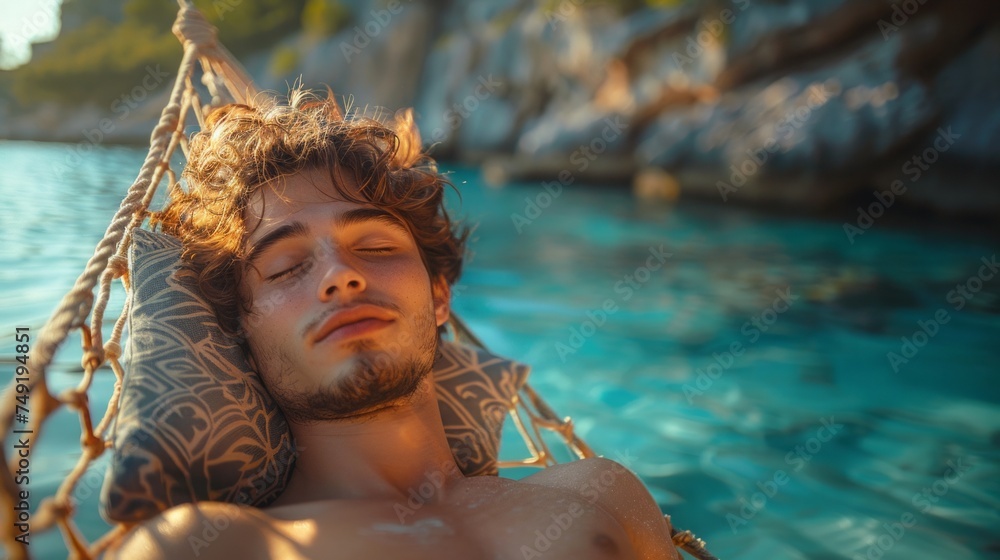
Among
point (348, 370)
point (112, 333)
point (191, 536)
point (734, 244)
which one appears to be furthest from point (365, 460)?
point (734, 244)

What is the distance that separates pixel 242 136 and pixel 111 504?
90 centimetres

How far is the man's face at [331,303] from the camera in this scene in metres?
1.39

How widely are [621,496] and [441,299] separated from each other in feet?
2.36

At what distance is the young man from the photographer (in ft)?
4.16

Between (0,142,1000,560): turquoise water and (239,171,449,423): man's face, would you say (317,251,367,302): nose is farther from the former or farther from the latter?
(0,142,1000,560): turquoise water

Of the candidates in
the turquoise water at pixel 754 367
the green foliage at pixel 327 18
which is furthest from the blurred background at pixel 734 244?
the green foliage at pixel 327 18

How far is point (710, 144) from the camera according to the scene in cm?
977

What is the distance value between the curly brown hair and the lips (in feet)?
0.74

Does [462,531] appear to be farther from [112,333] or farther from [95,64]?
[95,64]

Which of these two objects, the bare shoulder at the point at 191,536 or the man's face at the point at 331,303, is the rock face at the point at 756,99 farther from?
the bare shoulder at the point at 191,536

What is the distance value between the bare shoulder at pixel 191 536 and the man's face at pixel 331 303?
12.2 inches

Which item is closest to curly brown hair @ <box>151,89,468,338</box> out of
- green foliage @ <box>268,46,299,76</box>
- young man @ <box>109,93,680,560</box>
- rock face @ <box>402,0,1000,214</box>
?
young man @ <box>109,93,680,560</box>

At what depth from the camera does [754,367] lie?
11.7 ft

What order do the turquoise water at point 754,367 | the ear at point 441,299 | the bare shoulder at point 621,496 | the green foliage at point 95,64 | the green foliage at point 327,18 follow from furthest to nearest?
the green foliage at point 95,64
the green foliage at point 327,18
the turquoise water at point 754,367
the ear at point 441,299
the bare shoulder at point 621,496
